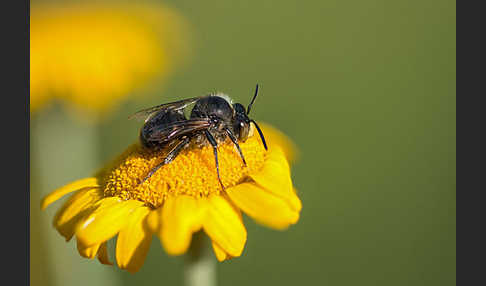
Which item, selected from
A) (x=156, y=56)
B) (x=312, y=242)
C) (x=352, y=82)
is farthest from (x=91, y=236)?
(x=352, y=82)

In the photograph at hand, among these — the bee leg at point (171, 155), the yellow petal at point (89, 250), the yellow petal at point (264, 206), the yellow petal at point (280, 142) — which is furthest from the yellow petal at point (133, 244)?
the yellow petal at point (280, 142)

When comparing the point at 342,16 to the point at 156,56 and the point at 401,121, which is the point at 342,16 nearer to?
the point at 401,121

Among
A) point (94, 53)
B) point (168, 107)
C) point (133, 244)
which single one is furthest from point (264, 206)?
point (94, 53)

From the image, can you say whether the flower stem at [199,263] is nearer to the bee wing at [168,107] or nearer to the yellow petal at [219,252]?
the yellow petal at [219,252]

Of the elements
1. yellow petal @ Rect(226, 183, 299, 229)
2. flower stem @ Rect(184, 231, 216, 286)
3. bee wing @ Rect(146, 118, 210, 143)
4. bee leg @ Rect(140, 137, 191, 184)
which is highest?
bee wing @ Rect(146, 118, 210, 143)

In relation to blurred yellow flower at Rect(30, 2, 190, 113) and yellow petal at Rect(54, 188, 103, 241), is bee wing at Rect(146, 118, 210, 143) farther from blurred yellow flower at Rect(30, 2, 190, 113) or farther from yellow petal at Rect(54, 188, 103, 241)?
blurred yellow flower at Rect(30, 2, 190, 113)

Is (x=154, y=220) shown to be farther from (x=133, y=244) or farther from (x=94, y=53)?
(x=94, y=53)

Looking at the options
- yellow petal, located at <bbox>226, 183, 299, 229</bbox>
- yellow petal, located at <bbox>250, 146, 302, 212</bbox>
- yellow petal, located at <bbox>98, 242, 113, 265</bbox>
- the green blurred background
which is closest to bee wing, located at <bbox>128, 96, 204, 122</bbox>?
yellow petal, located at <bbox>250, 146, 302, 212</bbox>
